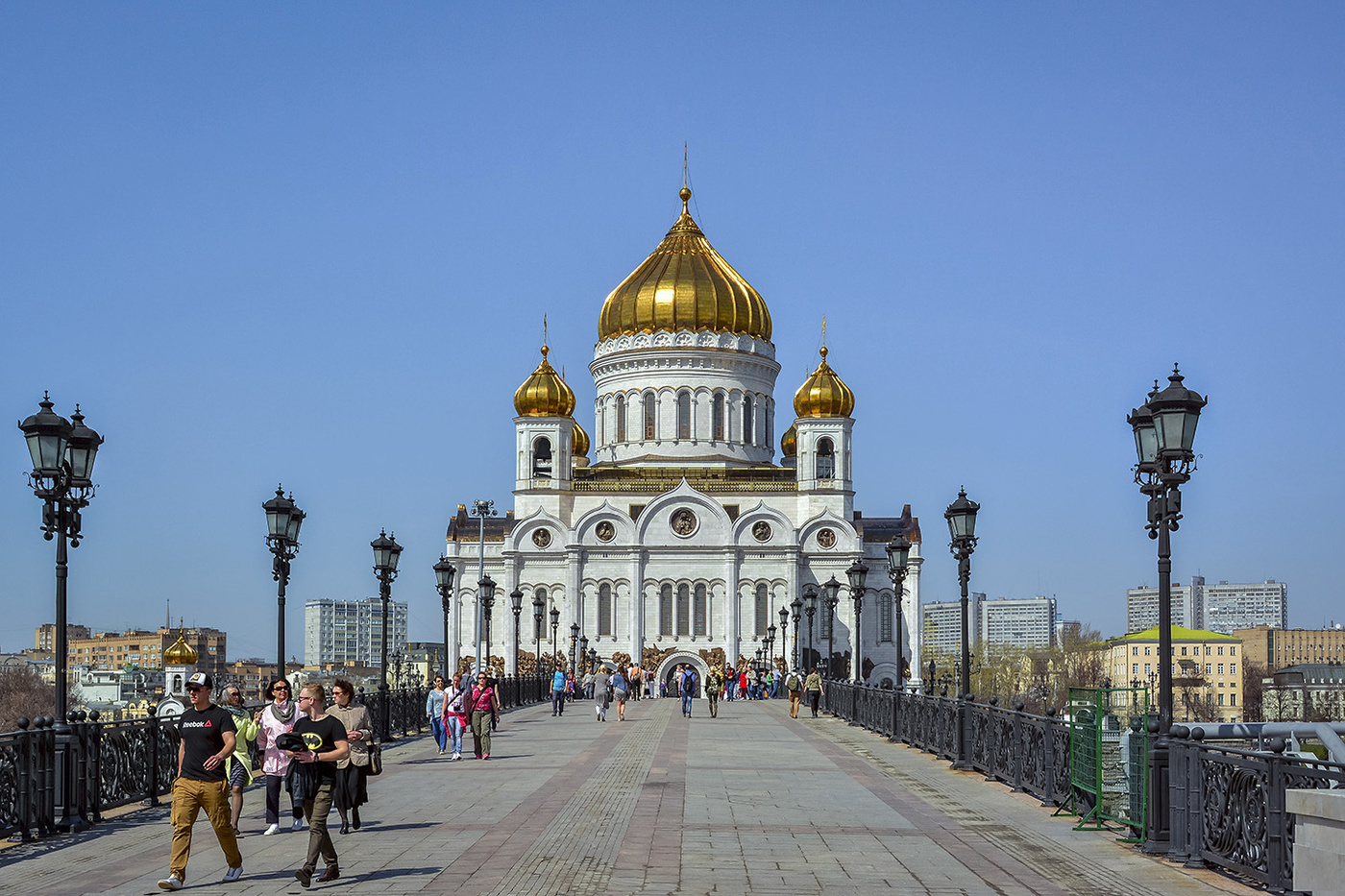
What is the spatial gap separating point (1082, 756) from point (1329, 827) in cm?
571

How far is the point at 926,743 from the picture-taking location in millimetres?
24781

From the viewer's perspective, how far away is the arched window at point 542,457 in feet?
251

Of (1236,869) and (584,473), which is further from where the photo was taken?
(584,473)

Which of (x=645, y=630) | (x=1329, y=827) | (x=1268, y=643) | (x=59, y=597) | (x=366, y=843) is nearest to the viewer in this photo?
(x=1329, y=827)

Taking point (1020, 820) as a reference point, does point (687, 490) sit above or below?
above

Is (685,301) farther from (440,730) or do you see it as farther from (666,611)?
(440,730)

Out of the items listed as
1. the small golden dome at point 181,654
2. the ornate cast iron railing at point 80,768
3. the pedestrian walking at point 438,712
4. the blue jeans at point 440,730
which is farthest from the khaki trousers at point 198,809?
the small golden dome at point 181,654

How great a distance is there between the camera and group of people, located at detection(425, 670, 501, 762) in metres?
23.3

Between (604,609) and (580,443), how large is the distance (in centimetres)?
1178

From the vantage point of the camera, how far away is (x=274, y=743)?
14.4m

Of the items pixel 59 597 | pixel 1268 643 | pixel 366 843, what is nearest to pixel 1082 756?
pixel 366 843

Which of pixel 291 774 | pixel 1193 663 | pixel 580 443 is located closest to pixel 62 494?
pixel 291 774

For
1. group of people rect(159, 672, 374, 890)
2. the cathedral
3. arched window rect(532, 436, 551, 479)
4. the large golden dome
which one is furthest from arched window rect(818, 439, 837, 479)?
group of people rect(159, 672, 374, 890)

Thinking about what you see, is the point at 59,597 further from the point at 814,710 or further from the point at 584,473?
the point at 584,473
